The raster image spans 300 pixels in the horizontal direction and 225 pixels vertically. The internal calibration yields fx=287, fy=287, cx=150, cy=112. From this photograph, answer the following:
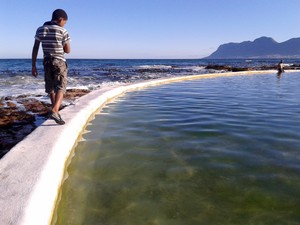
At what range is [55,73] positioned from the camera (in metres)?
4.85

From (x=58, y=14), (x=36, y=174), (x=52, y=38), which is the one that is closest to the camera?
(x=36, y=174)

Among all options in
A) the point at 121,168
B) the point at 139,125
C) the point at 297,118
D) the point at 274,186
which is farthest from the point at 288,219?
the point at 297,118

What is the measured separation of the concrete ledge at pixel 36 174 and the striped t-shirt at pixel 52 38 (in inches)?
47.4

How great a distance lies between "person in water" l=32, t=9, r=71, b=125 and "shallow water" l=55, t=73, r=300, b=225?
3.20ft

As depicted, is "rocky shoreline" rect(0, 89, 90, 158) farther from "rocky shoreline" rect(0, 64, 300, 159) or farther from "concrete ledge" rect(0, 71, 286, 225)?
"concrete ledge" rect(0, 71, 286, 225)

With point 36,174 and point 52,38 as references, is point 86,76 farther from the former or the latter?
point 36,174

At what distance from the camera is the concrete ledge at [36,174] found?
7.28 ft

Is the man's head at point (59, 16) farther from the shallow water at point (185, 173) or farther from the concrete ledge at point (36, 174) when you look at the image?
the shallow water at point (185, 173)

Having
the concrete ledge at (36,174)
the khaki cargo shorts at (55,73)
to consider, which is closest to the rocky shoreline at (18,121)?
the concrete ledge at (36,174)

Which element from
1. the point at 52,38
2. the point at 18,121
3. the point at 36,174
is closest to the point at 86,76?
the point at 18,121

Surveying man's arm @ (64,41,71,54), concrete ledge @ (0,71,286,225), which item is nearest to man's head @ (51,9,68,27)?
man's arm @ (64,41,71,54)

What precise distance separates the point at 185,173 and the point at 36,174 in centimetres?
166

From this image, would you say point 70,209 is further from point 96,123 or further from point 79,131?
point 96,123

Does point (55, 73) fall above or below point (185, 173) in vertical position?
above
